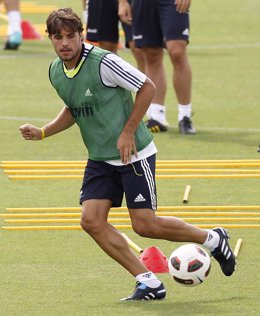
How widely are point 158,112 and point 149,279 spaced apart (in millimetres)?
6385

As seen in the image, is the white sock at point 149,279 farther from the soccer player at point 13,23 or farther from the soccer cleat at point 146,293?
the soccer player at point 13,23

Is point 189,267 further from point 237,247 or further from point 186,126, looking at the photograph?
point 186,126

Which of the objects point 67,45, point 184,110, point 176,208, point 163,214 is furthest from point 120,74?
point 184,110

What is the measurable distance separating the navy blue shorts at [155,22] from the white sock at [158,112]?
2.34 feet

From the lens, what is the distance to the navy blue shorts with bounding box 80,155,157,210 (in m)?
8.70

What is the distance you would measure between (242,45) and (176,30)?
26.9ft

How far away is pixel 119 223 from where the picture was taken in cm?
1089

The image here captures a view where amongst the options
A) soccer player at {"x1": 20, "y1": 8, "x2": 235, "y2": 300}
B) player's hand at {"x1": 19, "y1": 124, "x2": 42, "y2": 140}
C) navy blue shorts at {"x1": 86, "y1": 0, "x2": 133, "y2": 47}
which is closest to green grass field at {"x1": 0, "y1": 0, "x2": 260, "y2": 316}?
soccer player at {"x1": 20, "y1": 8, "x2": 235, "y2": 300}

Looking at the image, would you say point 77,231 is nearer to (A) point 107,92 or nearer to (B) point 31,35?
Answer: (A) point 107,92

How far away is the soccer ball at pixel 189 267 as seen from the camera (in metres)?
8.71

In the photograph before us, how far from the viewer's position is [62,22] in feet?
28.0

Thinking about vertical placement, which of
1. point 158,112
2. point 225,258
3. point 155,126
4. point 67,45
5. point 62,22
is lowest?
point 155,126

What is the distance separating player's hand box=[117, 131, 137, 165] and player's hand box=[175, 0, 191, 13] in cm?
582

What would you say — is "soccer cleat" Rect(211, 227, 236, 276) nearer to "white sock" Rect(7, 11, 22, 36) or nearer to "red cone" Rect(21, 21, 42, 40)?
"white sock" Rect(7, 11, 22, 36)
